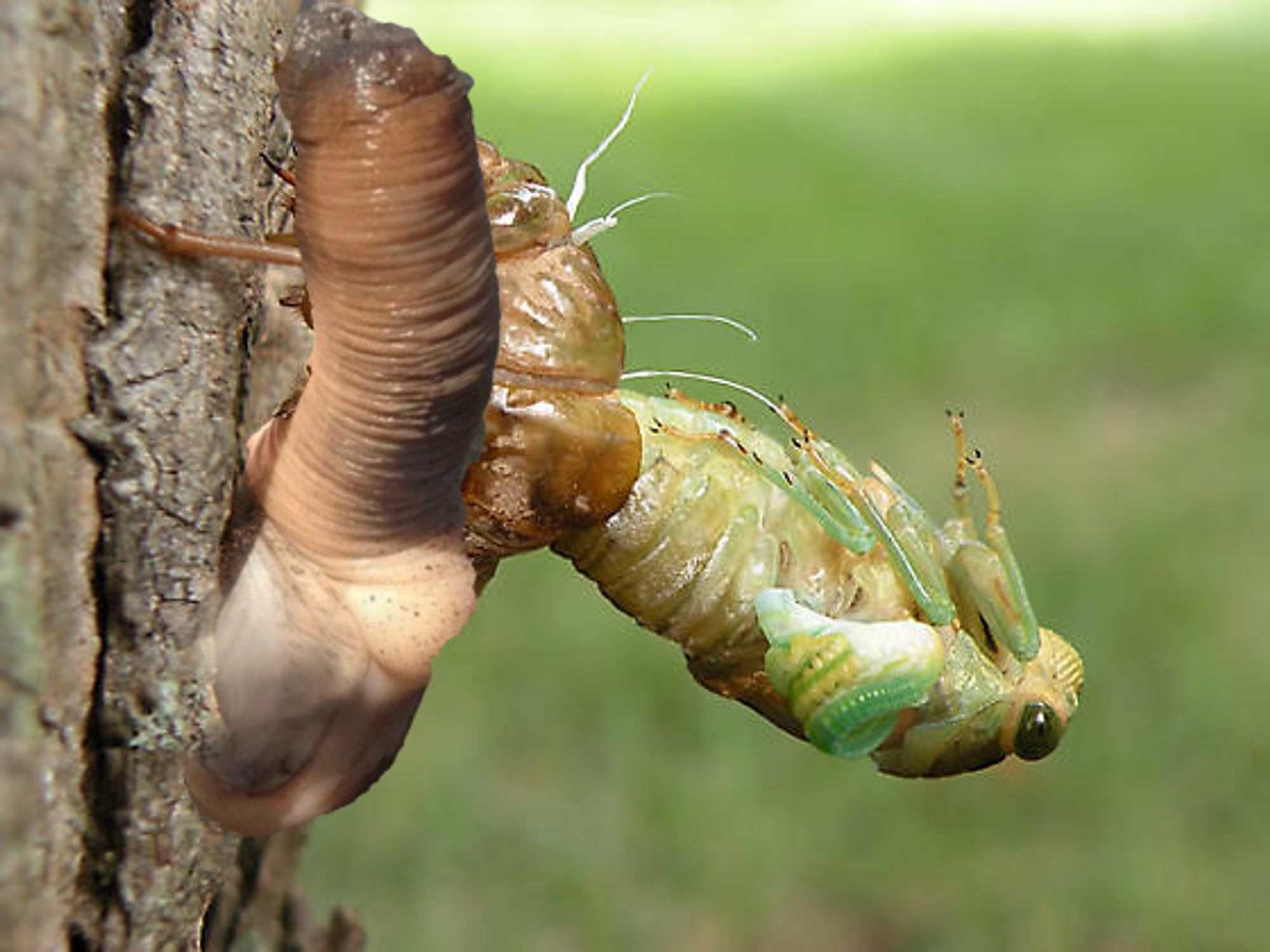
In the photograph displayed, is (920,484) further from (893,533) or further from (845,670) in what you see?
(845,670)

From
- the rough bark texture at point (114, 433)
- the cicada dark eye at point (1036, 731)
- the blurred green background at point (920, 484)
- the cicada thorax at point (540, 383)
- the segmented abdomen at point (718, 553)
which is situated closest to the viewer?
the rough bark texture at point (114, 433)

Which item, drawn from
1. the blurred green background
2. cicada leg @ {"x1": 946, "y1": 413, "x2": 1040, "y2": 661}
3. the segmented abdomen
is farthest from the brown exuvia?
the blurred green background

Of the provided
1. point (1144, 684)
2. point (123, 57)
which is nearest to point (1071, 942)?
point (1144, 684)

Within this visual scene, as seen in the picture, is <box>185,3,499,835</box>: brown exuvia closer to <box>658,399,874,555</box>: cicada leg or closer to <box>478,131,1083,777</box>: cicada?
<box>478,131,1083,777</box>: cicada

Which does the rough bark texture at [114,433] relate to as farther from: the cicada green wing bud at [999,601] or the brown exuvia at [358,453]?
the cicada green wing bud at [999,601]


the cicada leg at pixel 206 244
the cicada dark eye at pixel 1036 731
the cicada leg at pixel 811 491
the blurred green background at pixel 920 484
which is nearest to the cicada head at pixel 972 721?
the cicada dark eye at pixel 1036 731

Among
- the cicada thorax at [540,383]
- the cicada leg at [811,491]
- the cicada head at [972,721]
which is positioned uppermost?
the cicada thorax at [540,383]

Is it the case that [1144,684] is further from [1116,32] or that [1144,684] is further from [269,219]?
[1116,32]

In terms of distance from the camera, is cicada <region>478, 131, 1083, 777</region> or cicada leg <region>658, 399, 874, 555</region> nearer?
cicada <region>478, 131, 1083, 777</region>
